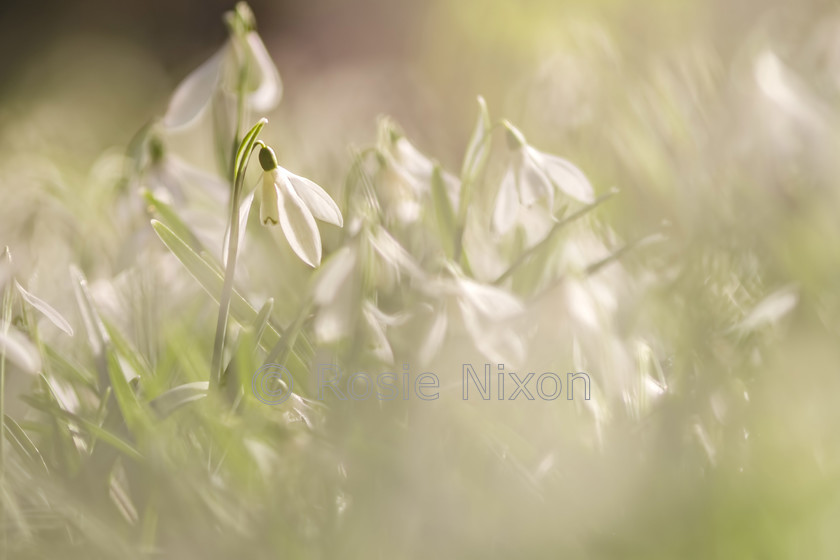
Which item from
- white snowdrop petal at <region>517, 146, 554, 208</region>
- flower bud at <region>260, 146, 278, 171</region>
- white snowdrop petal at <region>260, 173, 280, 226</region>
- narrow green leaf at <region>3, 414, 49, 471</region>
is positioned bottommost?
narrow green leaf at <region>3, 414, 49, 471</region>

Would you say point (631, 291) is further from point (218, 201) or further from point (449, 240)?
point (218, 201)

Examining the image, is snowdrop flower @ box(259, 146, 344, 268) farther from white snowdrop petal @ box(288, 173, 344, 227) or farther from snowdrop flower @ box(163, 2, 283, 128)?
snowdrop flower @ box(163, 2, 283, 128)

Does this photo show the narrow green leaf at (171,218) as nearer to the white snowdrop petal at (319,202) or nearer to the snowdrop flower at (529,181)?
the white snowdrop petal at (319,202)

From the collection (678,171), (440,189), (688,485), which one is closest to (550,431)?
(688,485)

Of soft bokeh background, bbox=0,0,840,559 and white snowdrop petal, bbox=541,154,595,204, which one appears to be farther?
white snowdrop petal, bbox=541,154,595,204

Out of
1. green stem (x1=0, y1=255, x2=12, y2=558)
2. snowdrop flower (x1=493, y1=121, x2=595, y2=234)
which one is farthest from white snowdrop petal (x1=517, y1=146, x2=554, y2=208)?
green stem (x1=0, y1=255, x2=12, y2=558)

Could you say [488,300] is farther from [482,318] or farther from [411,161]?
[411,161]

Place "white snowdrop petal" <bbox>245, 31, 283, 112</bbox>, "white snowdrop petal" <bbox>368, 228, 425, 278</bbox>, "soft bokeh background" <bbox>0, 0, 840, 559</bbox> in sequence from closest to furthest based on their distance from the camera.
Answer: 1. "soft bokeh background" <bbox>0, 0, 840, 559</bbox>
2. "white snowdrop petal" <bbox>368, 228, 425, 278</bbox>
3. "white snowdrop petal" <bbox>245, 31, 283, 112</bbox>
